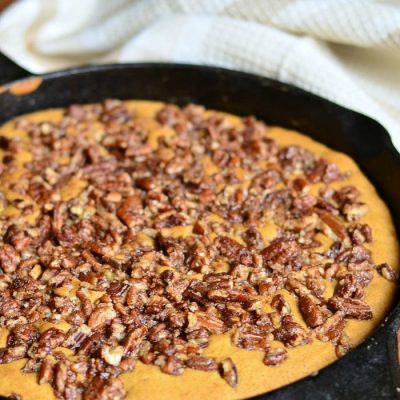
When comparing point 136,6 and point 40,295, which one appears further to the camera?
point 136,6

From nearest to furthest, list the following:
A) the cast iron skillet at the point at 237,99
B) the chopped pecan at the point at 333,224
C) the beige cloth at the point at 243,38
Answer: the chopped pecan at the point at 333,224, the cast iron skillet at the point at 237,99, the beige cloth at the point at 243,38

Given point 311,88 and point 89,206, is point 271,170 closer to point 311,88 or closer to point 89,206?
point 311,88

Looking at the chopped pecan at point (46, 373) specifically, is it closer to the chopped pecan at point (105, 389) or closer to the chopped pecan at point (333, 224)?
the chopped pecan at point (105, 389)

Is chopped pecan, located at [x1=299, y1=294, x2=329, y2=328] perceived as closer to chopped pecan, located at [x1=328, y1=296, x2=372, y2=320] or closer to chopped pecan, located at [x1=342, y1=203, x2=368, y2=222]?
chopped pecan, located at [x1=328, y1=296, x2=372, y2=320]

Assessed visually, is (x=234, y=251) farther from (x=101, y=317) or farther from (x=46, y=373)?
A: (x=46, y=373)

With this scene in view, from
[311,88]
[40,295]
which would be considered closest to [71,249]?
[40,295]

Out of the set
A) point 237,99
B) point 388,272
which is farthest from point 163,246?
point 237,99

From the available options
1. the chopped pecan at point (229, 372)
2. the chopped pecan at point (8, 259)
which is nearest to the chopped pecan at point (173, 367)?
the chopped pecan at point (229, 372)
